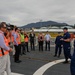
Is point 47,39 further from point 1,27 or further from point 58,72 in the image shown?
point 1,27

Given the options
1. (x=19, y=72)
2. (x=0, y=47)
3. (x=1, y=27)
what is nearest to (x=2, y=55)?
(x=0, y=47)

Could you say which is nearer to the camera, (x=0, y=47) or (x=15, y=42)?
(x=0, y=47)

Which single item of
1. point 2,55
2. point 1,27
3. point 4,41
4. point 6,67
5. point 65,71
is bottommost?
point 65,71

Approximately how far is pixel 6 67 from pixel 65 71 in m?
3.43

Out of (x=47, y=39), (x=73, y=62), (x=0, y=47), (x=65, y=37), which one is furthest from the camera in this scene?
(x=47, y=39)

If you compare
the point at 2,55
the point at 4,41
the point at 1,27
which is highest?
the point at 1,27

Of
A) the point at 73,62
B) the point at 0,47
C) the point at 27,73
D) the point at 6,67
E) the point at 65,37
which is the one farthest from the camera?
the point at 65,37

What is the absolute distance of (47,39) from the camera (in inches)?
676

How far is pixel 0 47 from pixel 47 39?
471 inches

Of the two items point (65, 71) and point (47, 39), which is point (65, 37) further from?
point (47, 39)

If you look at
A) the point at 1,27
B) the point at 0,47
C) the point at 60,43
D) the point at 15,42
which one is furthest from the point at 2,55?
the point at 60,43

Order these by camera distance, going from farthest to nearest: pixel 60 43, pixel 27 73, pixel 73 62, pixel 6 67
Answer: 1. pixel 60 43
2. pixel 27 73
3. pixel 6 67
4. pixel 73 62

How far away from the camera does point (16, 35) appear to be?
33.1 ft

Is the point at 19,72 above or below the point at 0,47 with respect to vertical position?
below
